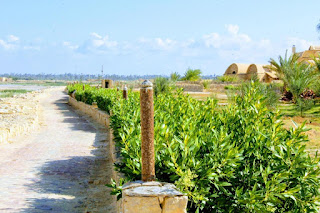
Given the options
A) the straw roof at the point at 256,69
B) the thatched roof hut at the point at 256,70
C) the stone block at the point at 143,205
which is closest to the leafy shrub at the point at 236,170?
the stone block at the point at 143,205

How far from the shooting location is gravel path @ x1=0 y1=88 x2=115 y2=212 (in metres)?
5.17

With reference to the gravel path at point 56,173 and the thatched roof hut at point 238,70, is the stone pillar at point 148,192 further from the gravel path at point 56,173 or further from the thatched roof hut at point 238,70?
the thatched roof hut at point 238,70

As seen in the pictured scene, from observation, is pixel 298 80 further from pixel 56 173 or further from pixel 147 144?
pixel 147 144

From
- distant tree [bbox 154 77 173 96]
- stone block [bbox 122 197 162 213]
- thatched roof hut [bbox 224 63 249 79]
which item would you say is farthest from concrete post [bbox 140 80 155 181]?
thatched roof hut [bbox 224 63 249 79]

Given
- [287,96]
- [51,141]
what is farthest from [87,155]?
[287,96]

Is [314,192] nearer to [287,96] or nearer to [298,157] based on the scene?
[298,157]

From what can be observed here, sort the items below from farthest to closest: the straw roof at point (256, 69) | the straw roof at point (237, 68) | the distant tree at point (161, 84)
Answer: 1. the straw roof at point (237, 68)
2. the straw roof at point (256, 69)
3. the distant tree at point (161, 84)

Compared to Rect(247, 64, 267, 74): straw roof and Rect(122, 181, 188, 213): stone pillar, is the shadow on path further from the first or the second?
Rect(247, 64, 267, 74): straw roof

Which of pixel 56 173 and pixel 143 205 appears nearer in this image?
pixel 143 205

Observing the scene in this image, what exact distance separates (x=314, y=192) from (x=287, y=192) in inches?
16.4

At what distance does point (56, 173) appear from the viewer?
6855 millimetres

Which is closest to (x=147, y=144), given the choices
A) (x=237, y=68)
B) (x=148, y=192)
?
(x=148, y=192)

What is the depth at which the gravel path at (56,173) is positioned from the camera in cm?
517

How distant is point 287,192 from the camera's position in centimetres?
313
